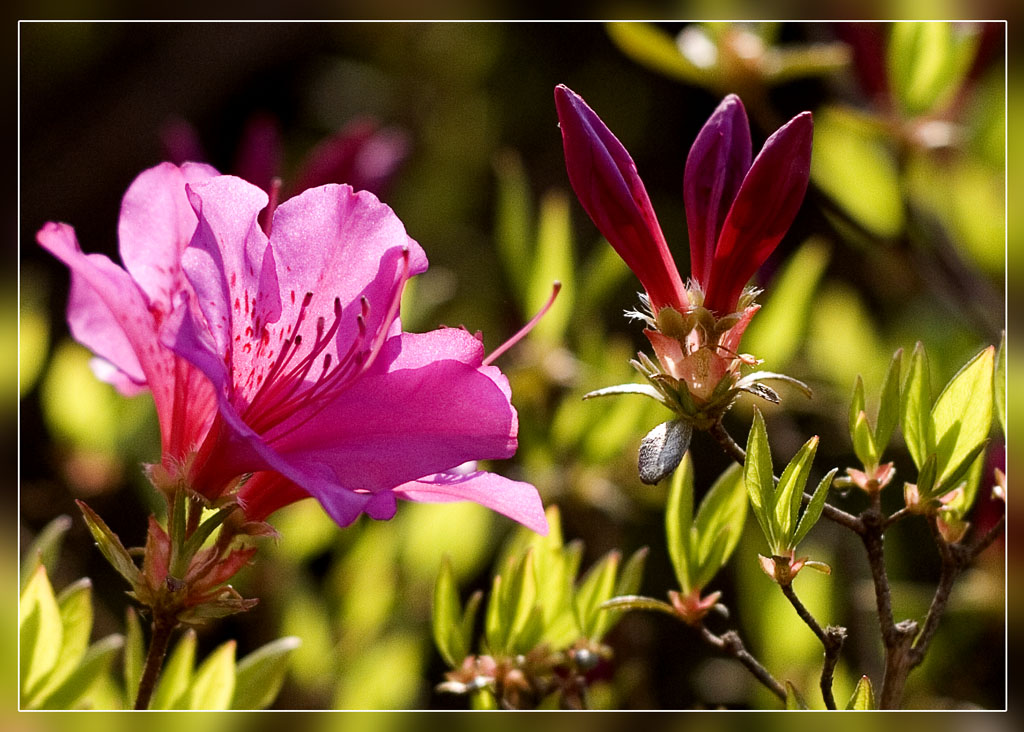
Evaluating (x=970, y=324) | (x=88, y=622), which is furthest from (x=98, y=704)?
(x=970, y=324)

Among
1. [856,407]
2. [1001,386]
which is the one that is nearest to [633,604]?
[856,407]

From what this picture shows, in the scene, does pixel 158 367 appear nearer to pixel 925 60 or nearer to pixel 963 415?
pixel 963 415

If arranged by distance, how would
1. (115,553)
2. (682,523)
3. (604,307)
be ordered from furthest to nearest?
1. (604,307)
2. (682,523)
3. (115,553)

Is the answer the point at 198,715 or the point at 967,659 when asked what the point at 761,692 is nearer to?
the point at 967,659

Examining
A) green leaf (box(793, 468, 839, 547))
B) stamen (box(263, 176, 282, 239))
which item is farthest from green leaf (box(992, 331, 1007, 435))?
stamen (box(263, 176, 282, 239))

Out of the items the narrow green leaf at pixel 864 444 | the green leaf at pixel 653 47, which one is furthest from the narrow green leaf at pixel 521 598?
the green leaf at pixel 653 47

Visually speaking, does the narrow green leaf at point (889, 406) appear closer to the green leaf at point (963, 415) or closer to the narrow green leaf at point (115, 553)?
the green leaf at point (963, 415)
